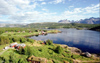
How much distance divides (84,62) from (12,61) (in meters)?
35.9

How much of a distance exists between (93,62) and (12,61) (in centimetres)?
4106

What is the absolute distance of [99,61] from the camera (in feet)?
127

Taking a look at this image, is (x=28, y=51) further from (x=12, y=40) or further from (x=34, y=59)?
(x=12, y=40)

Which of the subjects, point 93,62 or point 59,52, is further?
point 59,52

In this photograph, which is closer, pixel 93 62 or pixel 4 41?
pixel 93 62

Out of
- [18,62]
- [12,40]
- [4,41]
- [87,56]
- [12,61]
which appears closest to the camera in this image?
[12,61]

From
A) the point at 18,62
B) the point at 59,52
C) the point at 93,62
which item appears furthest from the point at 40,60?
the point at 93,62

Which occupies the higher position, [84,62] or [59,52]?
[59,52]

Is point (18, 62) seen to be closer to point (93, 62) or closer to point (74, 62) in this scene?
point (74, 62)

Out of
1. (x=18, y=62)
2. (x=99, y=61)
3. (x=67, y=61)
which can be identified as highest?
(x=18, y=62)

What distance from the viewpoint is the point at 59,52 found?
4419 cm

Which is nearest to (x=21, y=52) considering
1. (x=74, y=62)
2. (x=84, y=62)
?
(x=74, y=62)

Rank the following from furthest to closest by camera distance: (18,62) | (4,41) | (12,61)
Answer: (4,41) < (18,62) < (12,61)

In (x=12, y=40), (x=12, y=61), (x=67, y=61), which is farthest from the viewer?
(x=12, y=40)
